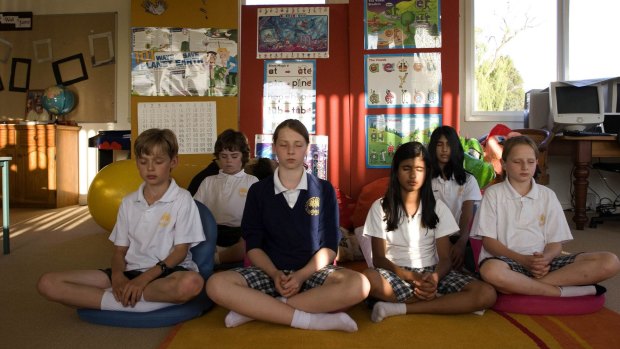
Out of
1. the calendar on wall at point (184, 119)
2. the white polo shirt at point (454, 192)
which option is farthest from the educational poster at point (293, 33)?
the white polo shirt at point (454, 192)

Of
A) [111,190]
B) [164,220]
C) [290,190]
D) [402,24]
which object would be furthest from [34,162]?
[290,190]

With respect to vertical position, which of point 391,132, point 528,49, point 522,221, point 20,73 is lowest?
point 522,221

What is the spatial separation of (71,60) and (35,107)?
67cm

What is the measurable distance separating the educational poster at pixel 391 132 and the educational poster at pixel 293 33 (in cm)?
71

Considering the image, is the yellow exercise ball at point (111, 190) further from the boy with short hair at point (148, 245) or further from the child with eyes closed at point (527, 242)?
the child with eyes closed at point (527, 242)

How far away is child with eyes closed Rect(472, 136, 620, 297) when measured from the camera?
5.77 feet

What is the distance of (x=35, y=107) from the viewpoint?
16.8ft

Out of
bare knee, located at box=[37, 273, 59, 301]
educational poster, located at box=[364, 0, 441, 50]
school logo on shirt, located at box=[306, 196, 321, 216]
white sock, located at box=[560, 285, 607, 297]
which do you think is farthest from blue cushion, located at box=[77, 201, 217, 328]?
educational poster, located at box=[364, 0, 441, 50]

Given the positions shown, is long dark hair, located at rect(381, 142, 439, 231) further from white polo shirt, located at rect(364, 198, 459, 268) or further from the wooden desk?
the wooden desk

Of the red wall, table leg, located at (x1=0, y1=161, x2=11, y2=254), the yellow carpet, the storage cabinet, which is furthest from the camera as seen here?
the storage cabinet

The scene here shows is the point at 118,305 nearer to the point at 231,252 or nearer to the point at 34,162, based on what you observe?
the point at 231,252

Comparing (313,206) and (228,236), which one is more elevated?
(313,206)

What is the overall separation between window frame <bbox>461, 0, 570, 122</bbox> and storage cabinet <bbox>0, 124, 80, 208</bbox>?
418cm

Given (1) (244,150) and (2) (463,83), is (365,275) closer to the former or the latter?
(1) (244,150)
